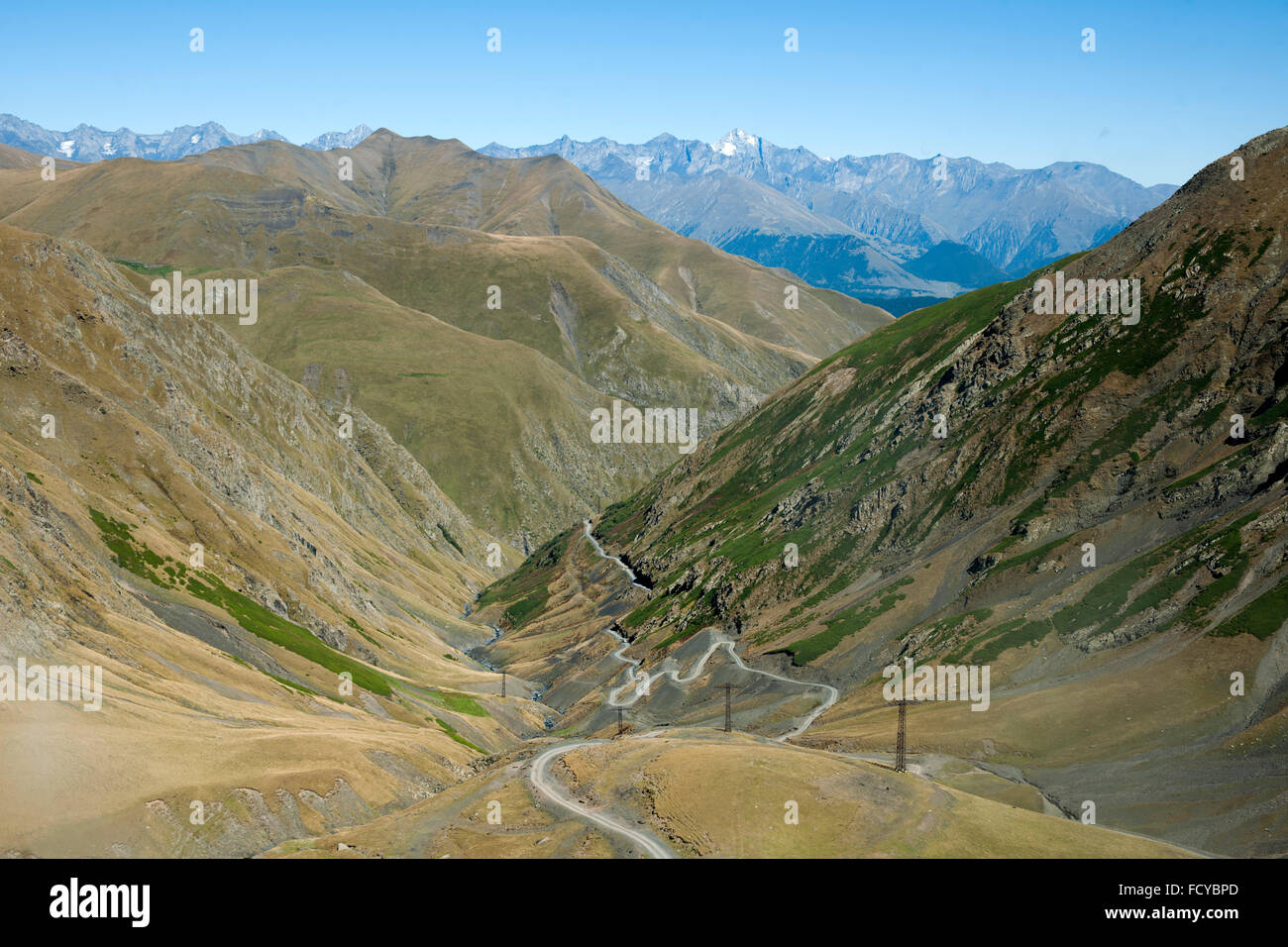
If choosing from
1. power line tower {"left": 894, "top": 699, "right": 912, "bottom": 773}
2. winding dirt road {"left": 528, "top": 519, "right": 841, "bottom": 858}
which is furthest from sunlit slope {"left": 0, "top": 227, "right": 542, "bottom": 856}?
power line tower {"left": 894, "top": 699, "right": 912, "bottom": 773}

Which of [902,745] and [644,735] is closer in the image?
[902,745]

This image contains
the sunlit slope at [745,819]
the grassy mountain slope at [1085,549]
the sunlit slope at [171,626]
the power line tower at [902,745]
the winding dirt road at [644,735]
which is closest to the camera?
the sunlit slope at [745,819]

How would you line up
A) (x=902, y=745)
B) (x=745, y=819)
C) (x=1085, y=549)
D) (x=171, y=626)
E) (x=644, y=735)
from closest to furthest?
(x=745, y=819)
(x=902, y=745)
(x=644, y=735)
(x=171, y=626)
(x=1085, y=549)

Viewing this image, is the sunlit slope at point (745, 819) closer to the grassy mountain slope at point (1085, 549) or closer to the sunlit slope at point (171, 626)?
the sunlit slope at point (171, 626)

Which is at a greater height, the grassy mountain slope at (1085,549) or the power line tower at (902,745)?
the grassy mountain slope at (1085,549)

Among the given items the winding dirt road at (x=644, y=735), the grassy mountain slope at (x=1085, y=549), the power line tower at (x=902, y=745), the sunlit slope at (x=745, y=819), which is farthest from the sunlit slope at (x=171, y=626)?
the grassy mountain slope at (x=1085, y=549)

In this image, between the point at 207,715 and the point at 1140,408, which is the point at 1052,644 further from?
the point at 207,715

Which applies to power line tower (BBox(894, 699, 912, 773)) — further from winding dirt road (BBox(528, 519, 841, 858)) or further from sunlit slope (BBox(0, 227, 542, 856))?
sunlit slope (BBox(0, 227, 542, 856))

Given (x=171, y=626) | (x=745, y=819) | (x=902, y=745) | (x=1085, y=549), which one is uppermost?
(x=1085, y=549)

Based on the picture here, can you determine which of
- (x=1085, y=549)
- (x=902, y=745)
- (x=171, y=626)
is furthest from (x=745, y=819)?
(x=171, y=626)

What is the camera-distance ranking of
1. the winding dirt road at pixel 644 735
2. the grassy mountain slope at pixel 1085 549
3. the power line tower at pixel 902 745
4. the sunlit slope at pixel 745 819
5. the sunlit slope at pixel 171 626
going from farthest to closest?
the grassy mountain slope at pixel 1085 549 → the power line tower at pixel 902 745 → the winding dirt road at pixel 644 735 → the sunlit slope at pixel 171 626 → the sunlit slope at pixel 745 819

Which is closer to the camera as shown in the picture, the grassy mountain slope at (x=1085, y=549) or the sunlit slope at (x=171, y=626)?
the sunlit slope at (x=171, y=626)

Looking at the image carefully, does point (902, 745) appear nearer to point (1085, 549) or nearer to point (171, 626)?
point (1085, 549)

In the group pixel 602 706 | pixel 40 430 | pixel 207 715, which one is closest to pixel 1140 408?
pixel 602 706
